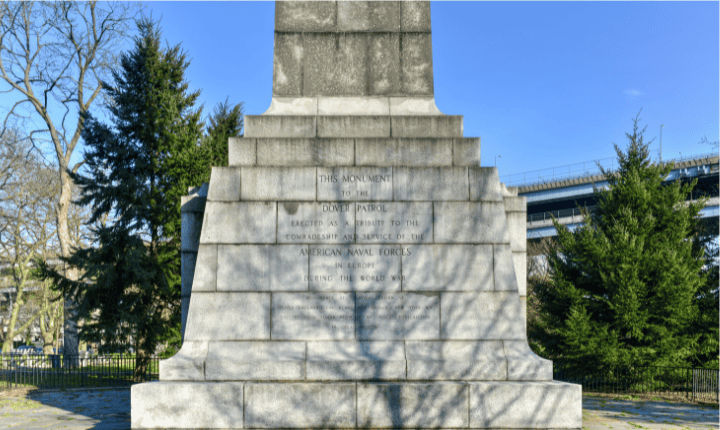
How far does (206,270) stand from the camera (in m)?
8.01

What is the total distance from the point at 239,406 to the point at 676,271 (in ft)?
56.1

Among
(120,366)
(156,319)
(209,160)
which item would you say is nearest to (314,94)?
(209,160)

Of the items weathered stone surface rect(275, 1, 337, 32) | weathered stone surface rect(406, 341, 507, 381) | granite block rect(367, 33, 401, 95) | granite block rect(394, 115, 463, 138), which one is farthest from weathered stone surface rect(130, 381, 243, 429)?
weathered stone surface rect(275, 1, 337, 32)

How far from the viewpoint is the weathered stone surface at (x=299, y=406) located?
718 cm

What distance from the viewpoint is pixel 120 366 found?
24391 millimetres

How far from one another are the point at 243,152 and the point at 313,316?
291 cm

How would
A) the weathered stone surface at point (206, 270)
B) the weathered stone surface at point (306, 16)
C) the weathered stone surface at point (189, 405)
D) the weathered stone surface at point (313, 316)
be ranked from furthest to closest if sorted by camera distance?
the weathered stone surface at point (306, 16) < the weathered stone surface at point (206, 270) < the weathered stone surface at point (313, 316) < the weathered stone surface at point (189, 405)

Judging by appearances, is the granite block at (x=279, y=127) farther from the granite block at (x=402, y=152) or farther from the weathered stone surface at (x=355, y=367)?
the weathered stone surface at (x=355, y=367)

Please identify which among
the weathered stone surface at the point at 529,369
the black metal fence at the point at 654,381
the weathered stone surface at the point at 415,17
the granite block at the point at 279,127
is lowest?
the black metal fence at the point at 654,381

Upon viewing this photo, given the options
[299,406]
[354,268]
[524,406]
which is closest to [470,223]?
[354,268]

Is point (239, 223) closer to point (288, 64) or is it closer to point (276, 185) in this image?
point (276, 185)

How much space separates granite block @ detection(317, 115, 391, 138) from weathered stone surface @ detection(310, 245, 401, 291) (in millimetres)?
2041

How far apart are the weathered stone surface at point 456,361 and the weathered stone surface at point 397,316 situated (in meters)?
0.21

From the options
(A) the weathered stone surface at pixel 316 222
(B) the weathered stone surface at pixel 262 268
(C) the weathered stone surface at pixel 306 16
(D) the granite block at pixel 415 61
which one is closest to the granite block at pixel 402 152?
(A) the weathered stone surface at pixel 316 222
